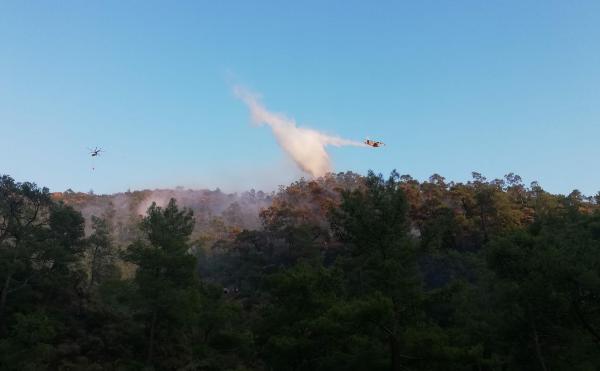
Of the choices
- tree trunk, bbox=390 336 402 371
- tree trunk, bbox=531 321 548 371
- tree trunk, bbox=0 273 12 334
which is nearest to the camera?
tree trunk, bbox=390 336 402 371

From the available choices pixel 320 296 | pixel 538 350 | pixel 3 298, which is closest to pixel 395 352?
pixel 320 296

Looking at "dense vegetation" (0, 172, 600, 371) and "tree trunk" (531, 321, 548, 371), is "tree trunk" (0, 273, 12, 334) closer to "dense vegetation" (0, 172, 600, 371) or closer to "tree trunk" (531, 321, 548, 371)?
"dense vegetation" (0, 172, 600, 371)

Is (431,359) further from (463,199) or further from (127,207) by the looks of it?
(127,207)

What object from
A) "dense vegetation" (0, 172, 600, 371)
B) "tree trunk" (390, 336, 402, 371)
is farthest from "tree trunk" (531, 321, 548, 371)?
"tree trunk" (390, 336, 402, 371)

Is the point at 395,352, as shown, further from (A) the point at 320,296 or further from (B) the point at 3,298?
(B) the point at 3,298

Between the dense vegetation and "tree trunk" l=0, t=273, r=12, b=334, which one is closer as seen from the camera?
the dense vegetation

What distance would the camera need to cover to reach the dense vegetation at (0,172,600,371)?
17828 millimetres

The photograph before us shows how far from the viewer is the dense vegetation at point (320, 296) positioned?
17828 millimetres

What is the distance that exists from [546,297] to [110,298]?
2700 cm

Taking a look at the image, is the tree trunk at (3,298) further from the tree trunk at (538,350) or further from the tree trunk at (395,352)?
the tree trunk at (538,350)

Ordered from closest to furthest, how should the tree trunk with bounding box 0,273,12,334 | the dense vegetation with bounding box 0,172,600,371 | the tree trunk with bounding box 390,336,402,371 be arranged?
the tree trunk with bounding box 390,336,402,371 < the dense vegetation with bounding box 0,172,600,371 < the tree trunk with bounding box 0,273,12,334

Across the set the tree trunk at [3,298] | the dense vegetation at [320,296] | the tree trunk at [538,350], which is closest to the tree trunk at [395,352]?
the dense vegetation at [320,296]

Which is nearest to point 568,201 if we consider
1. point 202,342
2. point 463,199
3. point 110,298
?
point 463,199

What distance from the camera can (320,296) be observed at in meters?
20.5
